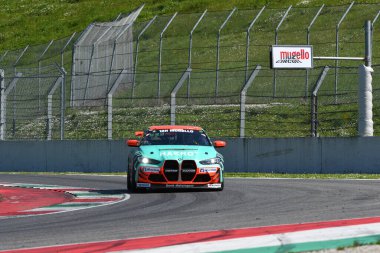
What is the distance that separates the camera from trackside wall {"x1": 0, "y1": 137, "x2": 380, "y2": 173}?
81.0 feet

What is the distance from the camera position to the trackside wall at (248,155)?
24.7 metres

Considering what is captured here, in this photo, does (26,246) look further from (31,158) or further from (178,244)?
A: (31,158)

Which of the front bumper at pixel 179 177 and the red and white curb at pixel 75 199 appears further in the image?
the front bumper at pixel 179 177

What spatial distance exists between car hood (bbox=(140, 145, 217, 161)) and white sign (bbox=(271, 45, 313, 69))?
10.5 metres

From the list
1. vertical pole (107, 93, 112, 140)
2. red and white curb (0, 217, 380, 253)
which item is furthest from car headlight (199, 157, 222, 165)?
vertical pole (107, 93, 112, 140)

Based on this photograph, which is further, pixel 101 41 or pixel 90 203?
pixel 101 41

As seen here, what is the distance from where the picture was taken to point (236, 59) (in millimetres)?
39250

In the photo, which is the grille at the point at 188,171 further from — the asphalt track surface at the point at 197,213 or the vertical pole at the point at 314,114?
the vertical pole at the point at 314,114

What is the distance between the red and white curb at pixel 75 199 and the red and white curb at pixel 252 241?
4.51 meters

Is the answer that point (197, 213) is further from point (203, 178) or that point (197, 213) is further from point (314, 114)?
point (314, 114)

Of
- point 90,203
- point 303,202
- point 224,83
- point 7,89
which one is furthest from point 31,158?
point 303,202

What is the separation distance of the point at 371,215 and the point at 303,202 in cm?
270

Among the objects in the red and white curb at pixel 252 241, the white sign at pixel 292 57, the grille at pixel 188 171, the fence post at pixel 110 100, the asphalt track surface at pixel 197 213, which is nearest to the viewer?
the red and white curb at pixel 252 241

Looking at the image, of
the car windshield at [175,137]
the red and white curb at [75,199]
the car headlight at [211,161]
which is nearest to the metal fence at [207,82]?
the car windshield at [175,137]
